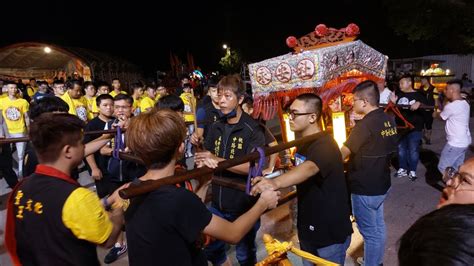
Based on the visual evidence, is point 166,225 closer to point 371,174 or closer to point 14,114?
point 371,174

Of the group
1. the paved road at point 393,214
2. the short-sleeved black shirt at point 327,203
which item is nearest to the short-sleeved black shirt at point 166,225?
the short-sleeved black shirt at point 327,203

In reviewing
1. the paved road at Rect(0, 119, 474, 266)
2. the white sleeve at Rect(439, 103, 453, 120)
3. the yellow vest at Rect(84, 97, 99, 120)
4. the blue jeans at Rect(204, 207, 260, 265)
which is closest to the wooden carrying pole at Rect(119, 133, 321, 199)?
the blue jeans at Rect(204, 207, 260, 265)

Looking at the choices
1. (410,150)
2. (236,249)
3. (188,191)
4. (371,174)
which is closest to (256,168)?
(188,191)

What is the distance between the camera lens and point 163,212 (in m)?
1.60

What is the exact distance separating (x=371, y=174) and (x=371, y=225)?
527 millimetres

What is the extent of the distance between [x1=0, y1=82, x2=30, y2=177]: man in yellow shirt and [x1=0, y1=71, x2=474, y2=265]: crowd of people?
399cm

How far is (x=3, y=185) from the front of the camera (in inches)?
269

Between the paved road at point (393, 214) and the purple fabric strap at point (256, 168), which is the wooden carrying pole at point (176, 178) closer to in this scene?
the purple fabric strap at point (256, 168)

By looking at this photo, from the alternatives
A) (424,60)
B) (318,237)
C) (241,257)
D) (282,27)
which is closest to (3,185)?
(241,257)

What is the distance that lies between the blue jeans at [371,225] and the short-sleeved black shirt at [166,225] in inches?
92.0

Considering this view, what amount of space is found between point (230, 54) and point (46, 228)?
35618 mm

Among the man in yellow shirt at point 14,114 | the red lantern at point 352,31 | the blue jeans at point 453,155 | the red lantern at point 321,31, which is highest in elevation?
the red lantern at point 321,31

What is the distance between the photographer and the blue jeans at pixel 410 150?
6.76m

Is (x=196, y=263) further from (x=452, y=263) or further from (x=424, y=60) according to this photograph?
(x=424, y=60)
